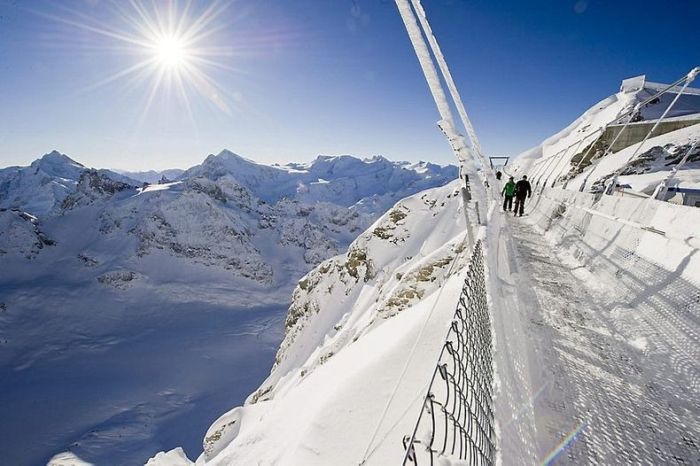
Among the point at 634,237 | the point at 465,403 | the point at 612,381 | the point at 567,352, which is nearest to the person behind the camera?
the point at 465,403

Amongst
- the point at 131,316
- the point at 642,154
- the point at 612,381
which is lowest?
the point at 131,316

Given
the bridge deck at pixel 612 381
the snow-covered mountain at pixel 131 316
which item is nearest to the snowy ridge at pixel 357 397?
the bridge deck at pixel 612 381

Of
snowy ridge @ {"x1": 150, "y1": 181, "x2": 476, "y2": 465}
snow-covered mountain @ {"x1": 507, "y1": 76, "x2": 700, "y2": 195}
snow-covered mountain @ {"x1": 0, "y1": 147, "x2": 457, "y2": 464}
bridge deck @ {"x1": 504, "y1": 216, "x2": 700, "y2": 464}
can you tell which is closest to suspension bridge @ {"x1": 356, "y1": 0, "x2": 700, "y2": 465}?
bridge deck @ {"x1": 504, "y1": 216, "x2": 700, "y2": 464}

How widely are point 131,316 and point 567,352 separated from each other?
529 feet

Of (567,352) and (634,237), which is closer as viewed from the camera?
(567,352)

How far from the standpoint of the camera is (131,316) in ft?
435

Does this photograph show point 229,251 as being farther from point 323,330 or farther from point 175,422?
point 323,330

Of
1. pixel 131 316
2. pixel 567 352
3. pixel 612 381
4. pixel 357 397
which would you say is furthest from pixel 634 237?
pixel 131 316

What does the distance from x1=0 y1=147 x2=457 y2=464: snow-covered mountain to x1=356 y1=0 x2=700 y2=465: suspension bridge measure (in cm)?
8053

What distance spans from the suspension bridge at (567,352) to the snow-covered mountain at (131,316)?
80531 millimetres

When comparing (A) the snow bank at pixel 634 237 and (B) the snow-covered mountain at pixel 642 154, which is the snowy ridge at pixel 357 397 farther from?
(B) the snow-covered mountain at pixel 642 154

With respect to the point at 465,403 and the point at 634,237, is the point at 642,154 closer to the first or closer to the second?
the point at 634,237

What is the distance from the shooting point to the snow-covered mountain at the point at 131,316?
239 feet

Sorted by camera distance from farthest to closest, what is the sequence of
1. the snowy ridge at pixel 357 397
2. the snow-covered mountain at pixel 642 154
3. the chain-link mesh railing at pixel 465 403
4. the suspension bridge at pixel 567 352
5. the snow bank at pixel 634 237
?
the snow-covered mountain at pixel 642 154
the snow bank at pixel 634 237
the snowy ridge at pixel 357 397
the suspension bridge at pixel 567 352
the chain-link mesh railing at pixel 465 403
